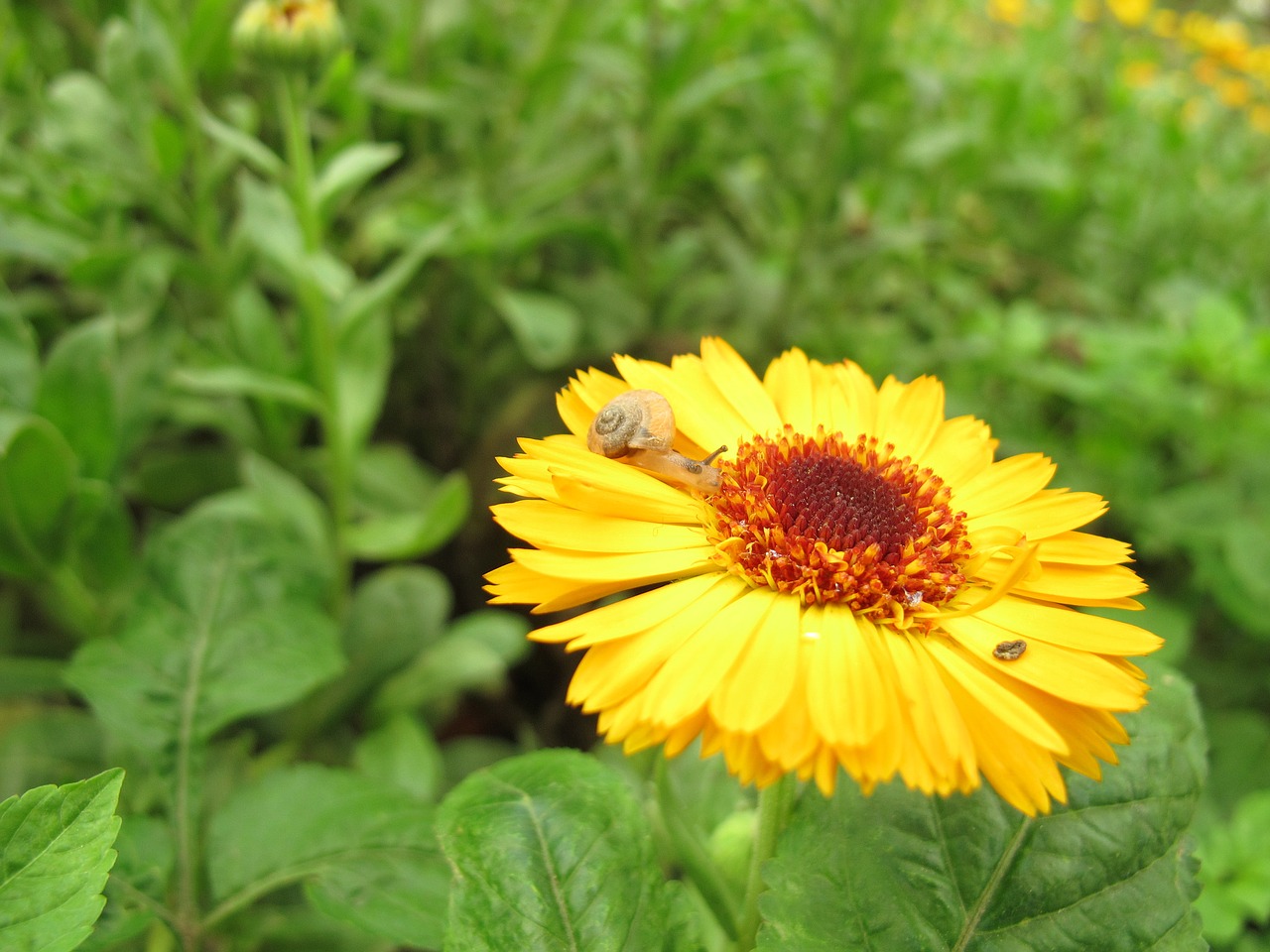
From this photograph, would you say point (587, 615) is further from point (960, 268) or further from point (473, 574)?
point (960, 268)

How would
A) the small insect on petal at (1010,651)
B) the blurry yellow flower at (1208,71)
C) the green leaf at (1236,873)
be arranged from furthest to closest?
the blurry yellow flower at (1208,71) → the green leaf at (1236,873) → the small insect on petal at (1010,651)

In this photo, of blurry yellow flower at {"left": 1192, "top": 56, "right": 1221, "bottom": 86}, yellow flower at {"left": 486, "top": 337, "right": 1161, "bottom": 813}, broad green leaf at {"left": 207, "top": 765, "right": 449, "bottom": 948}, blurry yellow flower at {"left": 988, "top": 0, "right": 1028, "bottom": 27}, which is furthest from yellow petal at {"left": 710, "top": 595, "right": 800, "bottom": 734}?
blurry yellow flower at {"left": 1192, "top": 56, "right": 1221, "bottom": 86}

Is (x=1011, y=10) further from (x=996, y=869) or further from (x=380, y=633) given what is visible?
(x=996, y=869)

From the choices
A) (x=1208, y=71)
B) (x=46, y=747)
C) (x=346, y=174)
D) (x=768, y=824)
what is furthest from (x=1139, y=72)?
(x=46, y=747)

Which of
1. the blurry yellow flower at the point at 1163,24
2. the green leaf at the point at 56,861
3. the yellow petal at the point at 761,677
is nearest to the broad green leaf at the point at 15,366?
the green leaf at the point at 56,861

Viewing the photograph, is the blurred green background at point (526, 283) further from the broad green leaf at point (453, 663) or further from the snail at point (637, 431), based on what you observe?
the snail at point (637, 431)

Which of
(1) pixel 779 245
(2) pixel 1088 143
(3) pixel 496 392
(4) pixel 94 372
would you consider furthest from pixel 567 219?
(2) pixel 1088 143

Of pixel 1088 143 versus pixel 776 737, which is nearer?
pixel 776 737

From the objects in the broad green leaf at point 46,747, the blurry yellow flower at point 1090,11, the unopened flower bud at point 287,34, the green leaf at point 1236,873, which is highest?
the blurry yellow flower at point 1090,11
